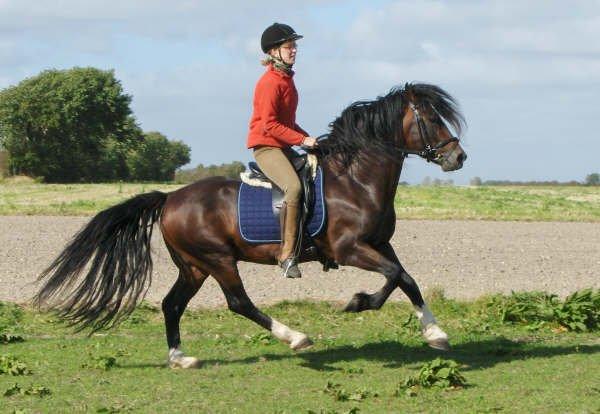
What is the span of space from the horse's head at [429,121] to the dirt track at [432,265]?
4172mm

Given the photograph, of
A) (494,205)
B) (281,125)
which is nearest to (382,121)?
(281,125)

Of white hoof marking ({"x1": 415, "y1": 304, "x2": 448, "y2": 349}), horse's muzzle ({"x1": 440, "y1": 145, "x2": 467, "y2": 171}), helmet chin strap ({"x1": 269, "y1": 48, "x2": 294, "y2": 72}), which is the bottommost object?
white hoof marking ({"x1": 415, "y1": 304, "x2": 448, "y2": 349})

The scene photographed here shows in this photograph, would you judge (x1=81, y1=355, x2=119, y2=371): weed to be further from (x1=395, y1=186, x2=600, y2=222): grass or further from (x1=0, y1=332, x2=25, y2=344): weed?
(x1=395, y1=186, x2=600, y2=222): grass

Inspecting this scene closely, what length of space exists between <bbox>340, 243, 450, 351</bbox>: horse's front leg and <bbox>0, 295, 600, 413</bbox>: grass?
333 mm

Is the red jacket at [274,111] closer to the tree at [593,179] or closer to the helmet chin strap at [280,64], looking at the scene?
the helmet chin strap at [280,64]

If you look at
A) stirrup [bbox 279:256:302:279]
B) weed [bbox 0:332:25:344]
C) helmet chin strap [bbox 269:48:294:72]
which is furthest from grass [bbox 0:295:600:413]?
helmet chin strap [bbox 269:48:294:72]

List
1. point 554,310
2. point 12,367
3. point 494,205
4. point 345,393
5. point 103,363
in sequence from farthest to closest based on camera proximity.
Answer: point 494,205, point 554,310, point 103,363, point 12,367, point 345,393

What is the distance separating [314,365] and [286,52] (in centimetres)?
297

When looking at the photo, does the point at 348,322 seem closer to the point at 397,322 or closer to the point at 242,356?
the point at 397,322

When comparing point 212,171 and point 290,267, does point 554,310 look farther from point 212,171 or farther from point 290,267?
point 212,171

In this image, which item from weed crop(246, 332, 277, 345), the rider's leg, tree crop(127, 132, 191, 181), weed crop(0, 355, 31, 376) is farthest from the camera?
tree crop(127, 132, 191, 181)

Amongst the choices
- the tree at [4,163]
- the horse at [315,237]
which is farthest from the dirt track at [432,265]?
the tree at [4,163]

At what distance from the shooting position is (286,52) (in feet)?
31.4

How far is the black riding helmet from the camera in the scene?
9.60m
